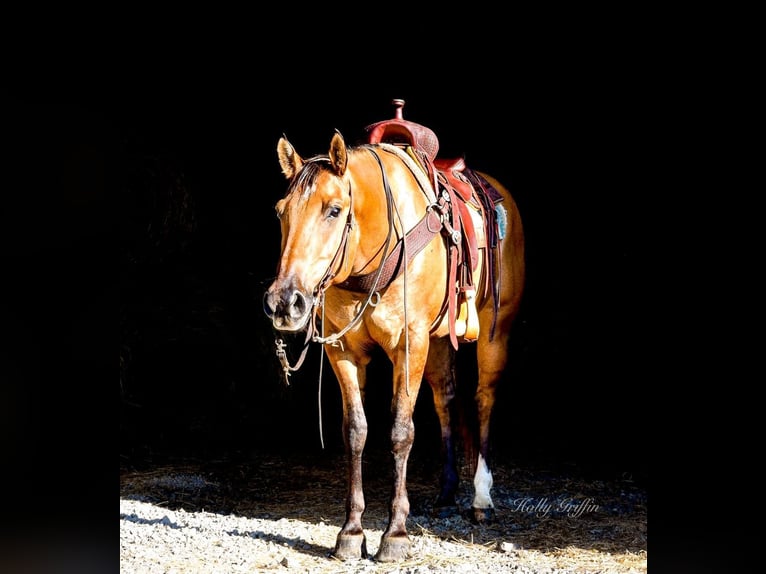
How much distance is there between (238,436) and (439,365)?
90.4 inches

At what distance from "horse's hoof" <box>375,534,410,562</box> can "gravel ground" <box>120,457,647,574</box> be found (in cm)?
4

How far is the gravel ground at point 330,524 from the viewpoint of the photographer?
404cm

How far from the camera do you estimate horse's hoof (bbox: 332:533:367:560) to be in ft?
13.3

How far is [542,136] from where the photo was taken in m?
6.44

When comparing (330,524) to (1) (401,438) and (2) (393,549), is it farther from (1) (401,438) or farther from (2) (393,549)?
(1) (401,438)

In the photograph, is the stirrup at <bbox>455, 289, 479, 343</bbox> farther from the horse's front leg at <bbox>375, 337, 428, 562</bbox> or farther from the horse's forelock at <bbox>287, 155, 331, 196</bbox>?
the horse's forelock at <bbox>287, 155, 331, 196</bbox>

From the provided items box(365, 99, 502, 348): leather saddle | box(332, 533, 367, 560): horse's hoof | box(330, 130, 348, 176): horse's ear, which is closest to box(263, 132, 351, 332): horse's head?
box(330, 130, 348, 176): horse's ear

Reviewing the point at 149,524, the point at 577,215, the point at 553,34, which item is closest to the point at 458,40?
the point at 553,34

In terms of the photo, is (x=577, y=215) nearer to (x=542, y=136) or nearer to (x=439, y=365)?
(x=542, y=136)

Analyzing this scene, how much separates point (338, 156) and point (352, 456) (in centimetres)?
145

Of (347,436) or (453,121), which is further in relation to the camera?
(453,121)

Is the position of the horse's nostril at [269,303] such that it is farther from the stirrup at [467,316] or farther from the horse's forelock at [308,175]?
the stirrup at [467,316]

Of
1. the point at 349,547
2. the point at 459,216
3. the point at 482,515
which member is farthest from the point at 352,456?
the point at 459,216

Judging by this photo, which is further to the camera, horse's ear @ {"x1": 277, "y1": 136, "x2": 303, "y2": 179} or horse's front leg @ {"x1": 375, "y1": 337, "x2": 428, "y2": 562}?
horse's front leg @ {"x1": 375, "y1": 337, "x2": 428, "y2": 562}
